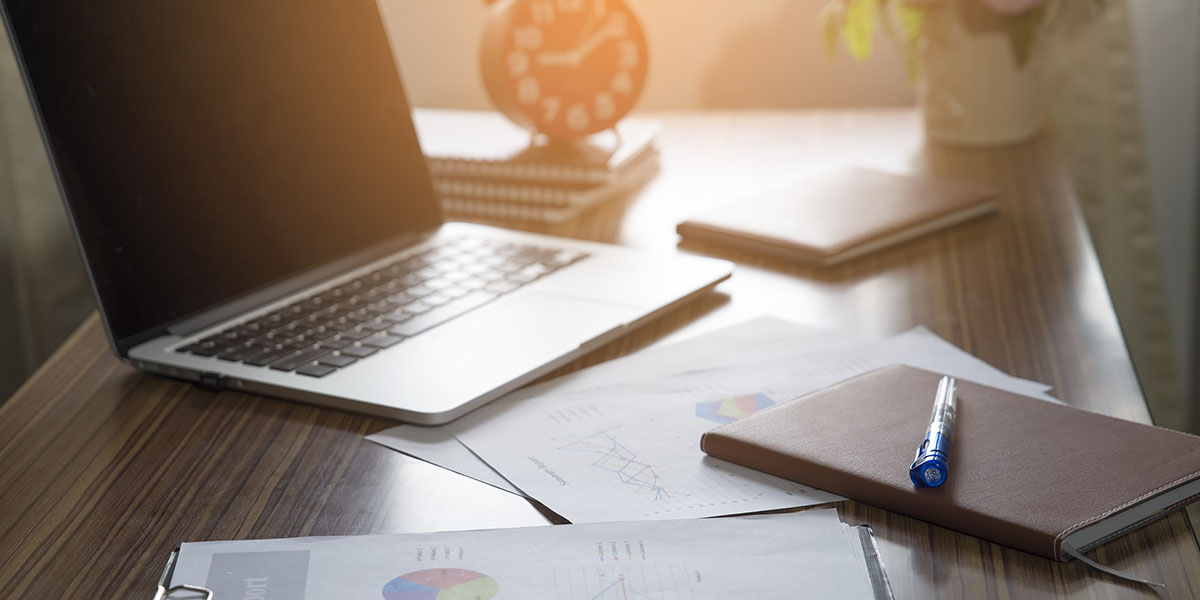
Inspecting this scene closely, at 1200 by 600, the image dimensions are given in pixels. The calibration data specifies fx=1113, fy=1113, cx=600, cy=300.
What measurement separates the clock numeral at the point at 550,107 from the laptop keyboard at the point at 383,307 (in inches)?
10.6

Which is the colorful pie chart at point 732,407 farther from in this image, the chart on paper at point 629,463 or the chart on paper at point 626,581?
the chart on paper at point 626,581

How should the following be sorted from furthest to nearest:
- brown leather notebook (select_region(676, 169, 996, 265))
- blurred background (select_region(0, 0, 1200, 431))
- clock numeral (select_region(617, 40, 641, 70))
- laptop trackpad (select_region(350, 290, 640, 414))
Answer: blurred background (select_region(0, 0, 1200, 431))
clock numeral (select_region(617, 40, 641, 70))
brown leather notebook (select_region(676, 169, 996, 265))
laptop trackpad (select_region(350, 290, 640, 414))

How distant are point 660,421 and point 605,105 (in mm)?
626

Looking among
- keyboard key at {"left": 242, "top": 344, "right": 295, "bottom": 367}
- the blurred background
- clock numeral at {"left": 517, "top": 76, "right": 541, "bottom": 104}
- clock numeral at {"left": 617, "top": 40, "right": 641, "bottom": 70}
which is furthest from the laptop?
the blurred background

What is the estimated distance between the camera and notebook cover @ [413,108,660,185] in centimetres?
116

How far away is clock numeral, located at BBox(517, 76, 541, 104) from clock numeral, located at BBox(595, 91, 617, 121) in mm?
71

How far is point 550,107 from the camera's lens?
1.20m

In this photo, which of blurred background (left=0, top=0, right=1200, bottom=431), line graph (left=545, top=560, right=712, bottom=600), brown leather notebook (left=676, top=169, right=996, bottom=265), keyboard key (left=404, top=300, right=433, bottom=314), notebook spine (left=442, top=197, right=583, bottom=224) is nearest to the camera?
line graph (left=545, top=560, right=712, bottom=600)

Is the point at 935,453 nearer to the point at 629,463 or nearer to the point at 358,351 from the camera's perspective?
the point at 629,463

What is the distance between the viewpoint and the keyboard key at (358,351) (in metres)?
0.74

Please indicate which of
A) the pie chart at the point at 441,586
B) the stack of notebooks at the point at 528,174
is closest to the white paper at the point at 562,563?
the pie chart at the point at 441,586

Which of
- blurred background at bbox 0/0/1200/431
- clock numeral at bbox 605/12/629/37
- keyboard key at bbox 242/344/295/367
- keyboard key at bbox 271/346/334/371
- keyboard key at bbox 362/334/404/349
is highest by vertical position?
clock numeral at bbox 605/12/629/37

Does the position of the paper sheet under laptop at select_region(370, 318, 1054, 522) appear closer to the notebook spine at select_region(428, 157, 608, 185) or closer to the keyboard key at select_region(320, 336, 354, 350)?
the keyboard key at select_region(320, 336, 354, 350)

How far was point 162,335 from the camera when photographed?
0.79 metres
